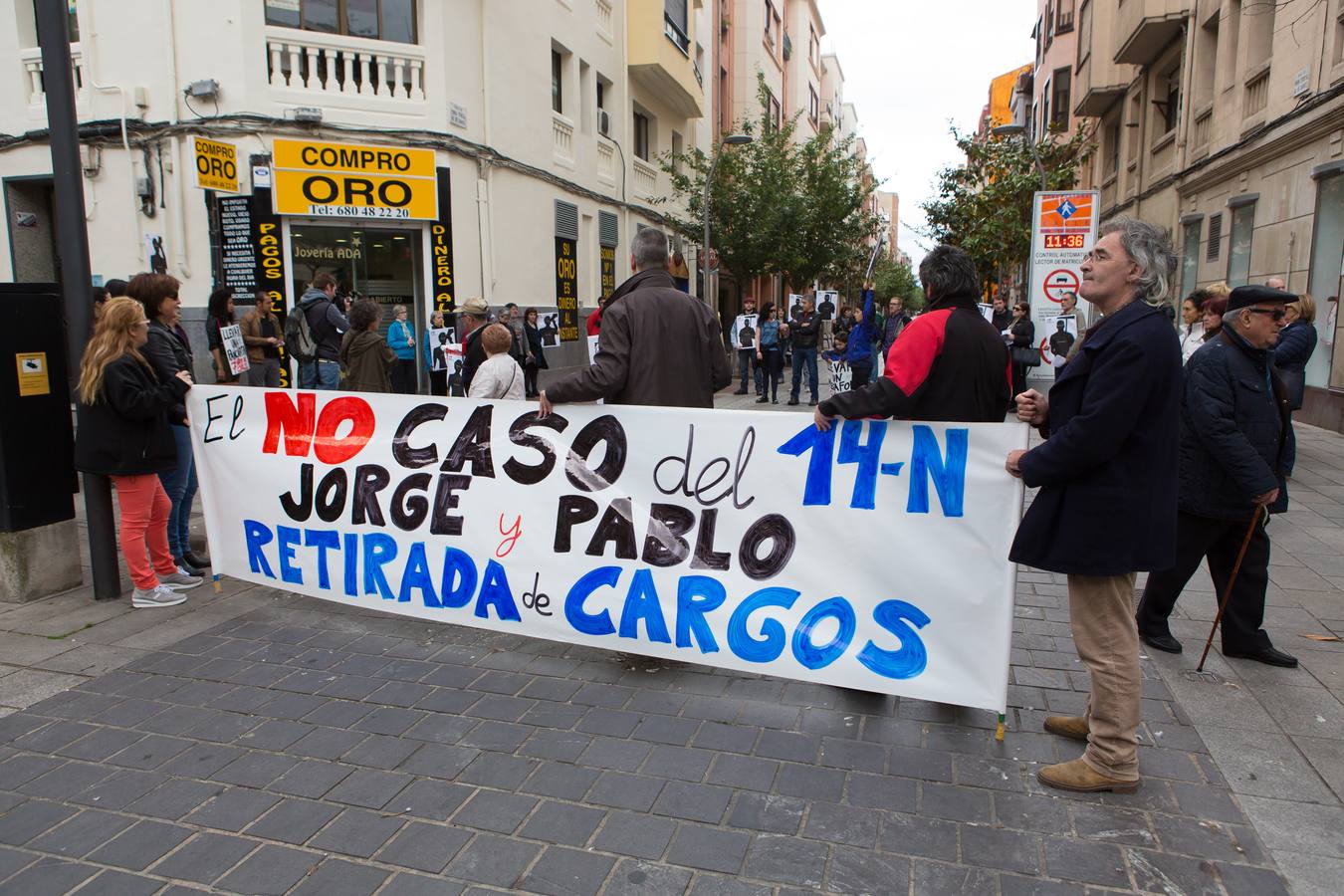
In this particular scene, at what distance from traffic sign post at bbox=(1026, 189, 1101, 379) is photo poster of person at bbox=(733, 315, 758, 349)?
4.87m

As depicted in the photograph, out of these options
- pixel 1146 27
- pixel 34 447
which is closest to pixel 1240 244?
pixel 1146 27

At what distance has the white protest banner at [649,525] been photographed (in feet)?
11.7

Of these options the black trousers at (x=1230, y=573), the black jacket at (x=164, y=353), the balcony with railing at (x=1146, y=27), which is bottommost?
the black trousers at (x=1230, y=573)

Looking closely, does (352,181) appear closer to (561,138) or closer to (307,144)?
(307,144)

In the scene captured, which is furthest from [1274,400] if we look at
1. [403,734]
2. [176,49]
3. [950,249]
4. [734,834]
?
[176,49]

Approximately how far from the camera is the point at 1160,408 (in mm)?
2990

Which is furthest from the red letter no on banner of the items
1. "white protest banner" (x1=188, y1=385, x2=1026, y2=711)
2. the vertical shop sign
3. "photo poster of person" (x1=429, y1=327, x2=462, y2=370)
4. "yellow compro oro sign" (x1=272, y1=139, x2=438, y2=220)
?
the vertical shop sign

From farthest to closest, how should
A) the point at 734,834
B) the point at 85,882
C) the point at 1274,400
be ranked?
the point at 1274,400 → the point at 734,834 → the point at 85,882

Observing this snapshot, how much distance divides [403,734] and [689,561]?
1361mm

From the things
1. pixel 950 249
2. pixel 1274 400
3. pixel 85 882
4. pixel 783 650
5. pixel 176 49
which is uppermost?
pixel 176 49

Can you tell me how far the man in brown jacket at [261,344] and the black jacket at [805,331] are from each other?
886cm

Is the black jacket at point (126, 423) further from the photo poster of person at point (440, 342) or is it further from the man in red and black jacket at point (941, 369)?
the photo poster of person at point (440, 342)

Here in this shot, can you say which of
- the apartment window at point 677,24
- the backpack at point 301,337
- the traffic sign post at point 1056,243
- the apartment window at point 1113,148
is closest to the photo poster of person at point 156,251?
the backpack at point 301,337

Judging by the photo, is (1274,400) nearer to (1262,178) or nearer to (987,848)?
(987,848)
